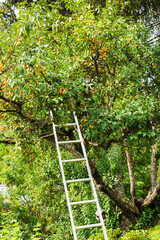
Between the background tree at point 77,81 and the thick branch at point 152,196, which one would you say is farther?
the thick branch at point 152,196

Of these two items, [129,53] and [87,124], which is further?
[129,53]

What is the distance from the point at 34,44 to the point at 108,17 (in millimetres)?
2168

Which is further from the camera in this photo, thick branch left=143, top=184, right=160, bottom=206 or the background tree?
thick branch left=143, top=184, right=160, bottom=206

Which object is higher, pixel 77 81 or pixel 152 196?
pixel 77 81

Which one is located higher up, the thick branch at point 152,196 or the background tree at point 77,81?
the background tree at point 77,81

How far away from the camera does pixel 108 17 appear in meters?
4.96

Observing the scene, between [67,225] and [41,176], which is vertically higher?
[41,176]

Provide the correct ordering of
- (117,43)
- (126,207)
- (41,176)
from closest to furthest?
1. (117,43)
2. (126,207)
3. (41,176)

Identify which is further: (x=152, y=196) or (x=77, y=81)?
(x=152, y=196)

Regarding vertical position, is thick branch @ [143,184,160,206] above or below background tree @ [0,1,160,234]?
below

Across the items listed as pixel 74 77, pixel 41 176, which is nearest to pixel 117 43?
pixel 74 77

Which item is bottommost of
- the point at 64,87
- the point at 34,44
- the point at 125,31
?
the point at 64,87

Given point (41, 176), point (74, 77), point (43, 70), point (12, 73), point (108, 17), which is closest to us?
point (12, 73)

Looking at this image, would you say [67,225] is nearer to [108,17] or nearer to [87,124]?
[87,124]
